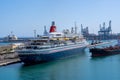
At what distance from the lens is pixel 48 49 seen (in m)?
29.7

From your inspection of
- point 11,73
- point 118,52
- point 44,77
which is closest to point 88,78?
point 44,77

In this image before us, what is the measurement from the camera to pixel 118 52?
39938mm

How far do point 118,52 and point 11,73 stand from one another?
20.7 m

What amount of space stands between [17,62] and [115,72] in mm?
10543

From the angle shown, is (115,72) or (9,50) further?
(9,50)

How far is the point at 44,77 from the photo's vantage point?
69.7ft

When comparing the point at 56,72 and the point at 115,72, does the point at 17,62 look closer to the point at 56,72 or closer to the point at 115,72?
the point at 56,72

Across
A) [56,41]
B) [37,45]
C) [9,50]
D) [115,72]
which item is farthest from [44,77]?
[9,50]

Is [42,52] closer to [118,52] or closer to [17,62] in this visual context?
[17,62]

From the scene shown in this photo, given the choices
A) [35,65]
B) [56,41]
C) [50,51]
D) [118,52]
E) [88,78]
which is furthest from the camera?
[118,52]

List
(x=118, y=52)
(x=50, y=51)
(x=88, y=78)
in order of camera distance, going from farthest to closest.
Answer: (x=118, y=52) < (x=50, y=51) < (x=88, y=78)

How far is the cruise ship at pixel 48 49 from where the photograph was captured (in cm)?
2802

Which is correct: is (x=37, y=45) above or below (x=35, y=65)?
above

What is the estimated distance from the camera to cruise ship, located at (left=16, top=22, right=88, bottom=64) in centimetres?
2802
